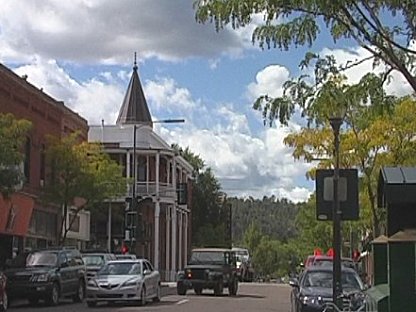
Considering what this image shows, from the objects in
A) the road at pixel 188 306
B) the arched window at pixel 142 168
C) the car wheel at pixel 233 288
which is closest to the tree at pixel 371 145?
the road at pixel 188 306

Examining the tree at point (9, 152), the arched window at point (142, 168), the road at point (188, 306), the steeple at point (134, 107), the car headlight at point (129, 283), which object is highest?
the steeple at point (134, 107)

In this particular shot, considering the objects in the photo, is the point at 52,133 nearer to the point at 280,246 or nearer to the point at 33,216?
the point at 33,216

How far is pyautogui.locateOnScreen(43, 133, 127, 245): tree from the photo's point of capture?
41.6 metres

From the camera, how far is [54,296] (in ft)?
101

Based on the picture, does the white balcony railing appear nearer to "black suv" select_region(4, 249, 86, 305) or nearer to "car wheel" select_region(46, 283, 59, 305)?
"black suv" select_region(4, 249, 86, 305)

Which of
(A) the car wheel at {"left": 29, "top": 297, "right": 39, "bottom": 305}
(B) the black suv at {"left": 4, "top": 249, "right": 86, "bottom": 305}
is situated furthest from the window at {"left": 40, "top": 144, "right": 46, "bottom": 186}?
(A) the car wheel at {"left": 29, "top": 297, "right": 39, "bottom": 305}

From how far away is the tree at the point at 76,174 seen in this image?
41625mm

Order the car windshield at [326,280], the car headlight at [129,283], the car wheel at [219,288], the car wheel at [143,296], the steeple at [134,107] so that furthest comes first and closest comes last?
the steeple at [134,107], the car wheel at [219,288], the car wheel at [143,296], the car headlight at [129,283], the car windshield at [326,280]

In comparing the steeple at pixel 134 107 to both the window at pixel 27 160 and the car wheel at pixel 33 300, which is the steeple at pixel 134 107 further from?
the car wheel at pixel 33 300

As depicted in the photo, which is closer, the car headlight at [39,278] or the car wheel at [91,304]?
the car wheel at [91,304]

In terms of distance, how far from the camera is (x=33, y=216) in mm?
44938

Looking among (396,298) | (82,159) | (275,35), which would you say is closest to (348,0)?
(275,35)

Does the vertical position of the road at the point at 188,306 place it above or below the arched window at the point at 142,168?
below

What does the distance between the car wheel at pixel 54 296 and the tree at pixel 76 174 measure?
34.9 ft
